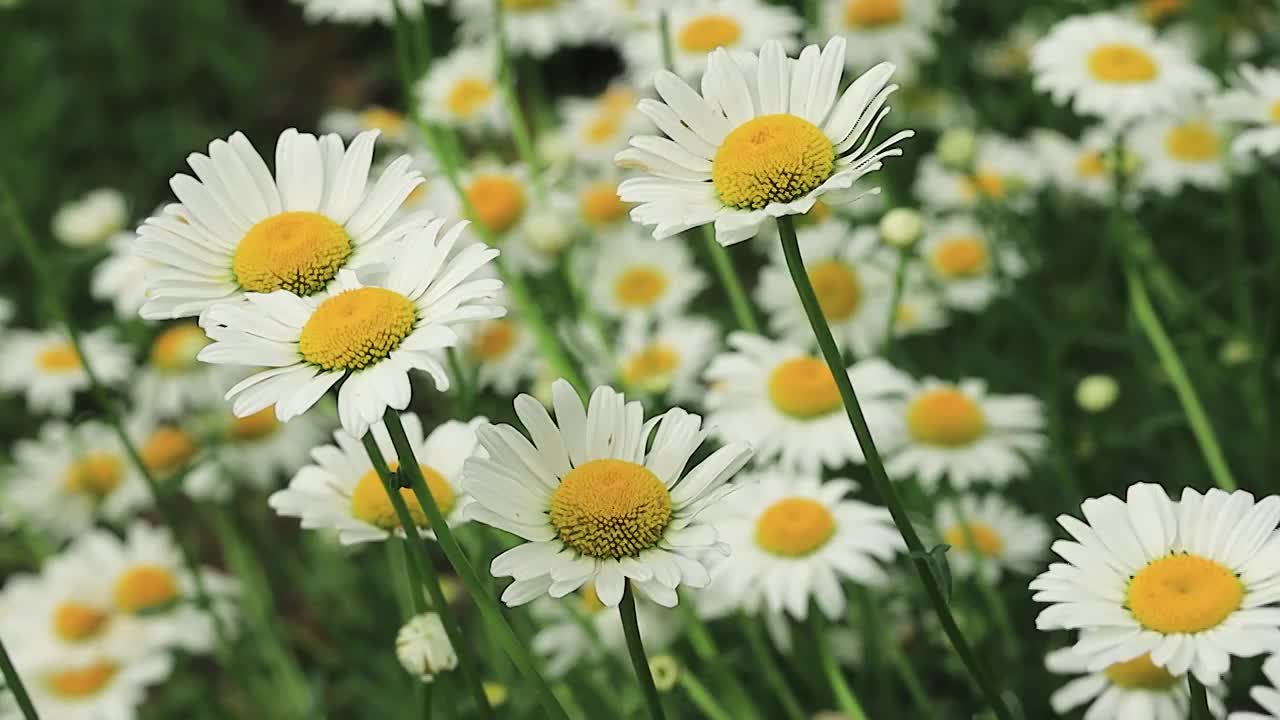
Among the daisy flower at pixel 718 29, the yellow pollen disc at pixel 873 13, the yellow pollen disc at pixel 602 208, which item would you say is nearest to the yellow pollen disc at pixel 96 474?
the yellow pollen disc at pixel 602 208

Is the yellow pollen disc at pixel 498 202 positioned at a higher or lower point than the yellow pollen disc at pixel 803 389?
higher

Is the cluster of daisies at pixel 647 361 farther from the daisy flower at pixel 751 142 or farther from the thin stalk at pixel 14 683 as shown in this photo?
the thin stalk at pixel 14 683

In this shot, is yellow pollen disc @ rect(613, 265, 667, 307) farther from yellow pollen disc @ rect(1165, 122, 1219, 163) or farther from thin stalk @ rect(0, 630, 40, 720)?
thin stalk @ rect(0, 630, 40, 720)

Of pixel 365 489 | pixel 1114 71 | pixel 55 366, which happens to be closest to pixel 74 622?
pixel 55 366

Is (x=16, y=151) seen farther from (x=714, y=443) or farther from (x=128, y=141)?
(x=714, y=443)

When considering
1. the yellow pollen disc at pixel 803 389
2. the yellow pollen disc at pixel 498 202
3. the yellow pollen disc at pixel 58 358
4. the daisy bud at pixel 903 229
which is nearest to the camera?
the daisy bud at pixel 903 229

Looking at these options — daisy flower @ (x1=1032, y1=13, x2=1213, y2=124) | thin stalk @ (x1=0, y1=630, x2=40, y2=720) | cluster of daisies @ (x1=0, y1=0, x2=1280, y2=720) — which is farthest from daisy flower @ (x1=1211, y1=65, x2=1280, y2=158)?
thin stalk @ (x1=0, y1=630, x2=40, y2=720)
